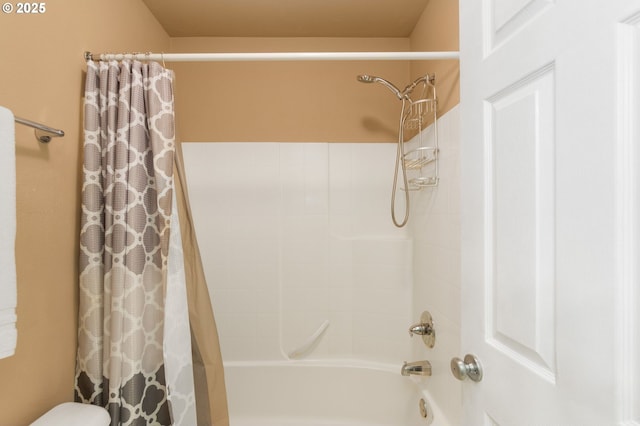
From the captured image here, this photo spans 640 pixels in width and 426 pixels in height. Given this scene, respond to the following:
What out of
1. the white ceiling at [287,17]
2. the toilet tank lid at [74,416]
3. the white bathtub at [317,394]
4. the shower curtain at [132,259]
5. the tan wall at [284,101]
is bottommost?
the white bathtub at [317,394]

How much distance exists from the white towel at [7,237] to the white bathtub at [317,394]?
1.53 meters

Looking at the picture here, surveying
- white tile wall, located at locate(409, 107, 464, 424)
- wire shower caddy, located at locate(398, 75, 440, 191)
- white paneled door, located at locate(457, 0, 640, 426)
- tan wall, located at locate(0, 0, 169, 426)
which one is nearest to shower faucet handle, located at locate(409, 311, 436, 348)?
white tile wall, located at locate(409, 107, 464, 424)

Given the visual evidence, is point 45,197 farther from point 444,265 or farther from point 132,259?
point 444,265

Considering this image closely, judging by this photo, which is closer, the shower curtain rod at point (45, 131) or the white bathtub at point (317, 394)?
the shower curtain rod at point (45, 131)

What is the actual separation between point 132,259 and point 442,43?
64.5 inches

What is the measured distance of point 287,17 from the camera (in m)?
2.16

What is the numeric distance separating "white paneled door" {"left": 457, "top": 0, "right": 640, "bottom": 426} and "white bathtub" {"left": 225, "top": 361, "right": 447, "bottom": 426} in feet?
4.46

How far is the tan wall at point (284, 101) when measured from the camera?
238 centimetres

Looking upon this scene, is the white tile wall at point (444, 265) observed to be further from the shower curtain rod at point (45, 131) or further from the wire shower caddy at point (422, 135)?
the shower curtain rod at point (45, 131)

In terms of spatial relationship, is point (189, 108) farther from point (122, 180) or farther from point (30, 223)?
point (30, 223)

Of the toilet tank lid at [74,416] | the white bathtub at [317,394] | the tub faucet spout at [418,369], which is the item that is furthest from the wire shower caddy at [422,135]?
the toilet tank lid at [74,416]

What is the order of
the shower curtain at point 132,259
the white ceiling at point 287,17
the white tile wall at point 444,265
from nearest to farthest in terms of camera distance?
1. the shower curtain at point 132,259
2. the white tile wall at point 444,265
3. the white ceiling at point 287,17

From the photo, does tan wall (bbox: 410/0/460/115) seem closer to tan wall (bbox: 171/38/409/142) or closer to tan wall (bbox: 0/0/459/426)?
tan wall (bbox: 0/0/459/426)

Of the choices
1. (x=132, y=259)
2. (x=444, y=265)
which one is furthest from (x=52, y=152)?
(x=444, y=265)
